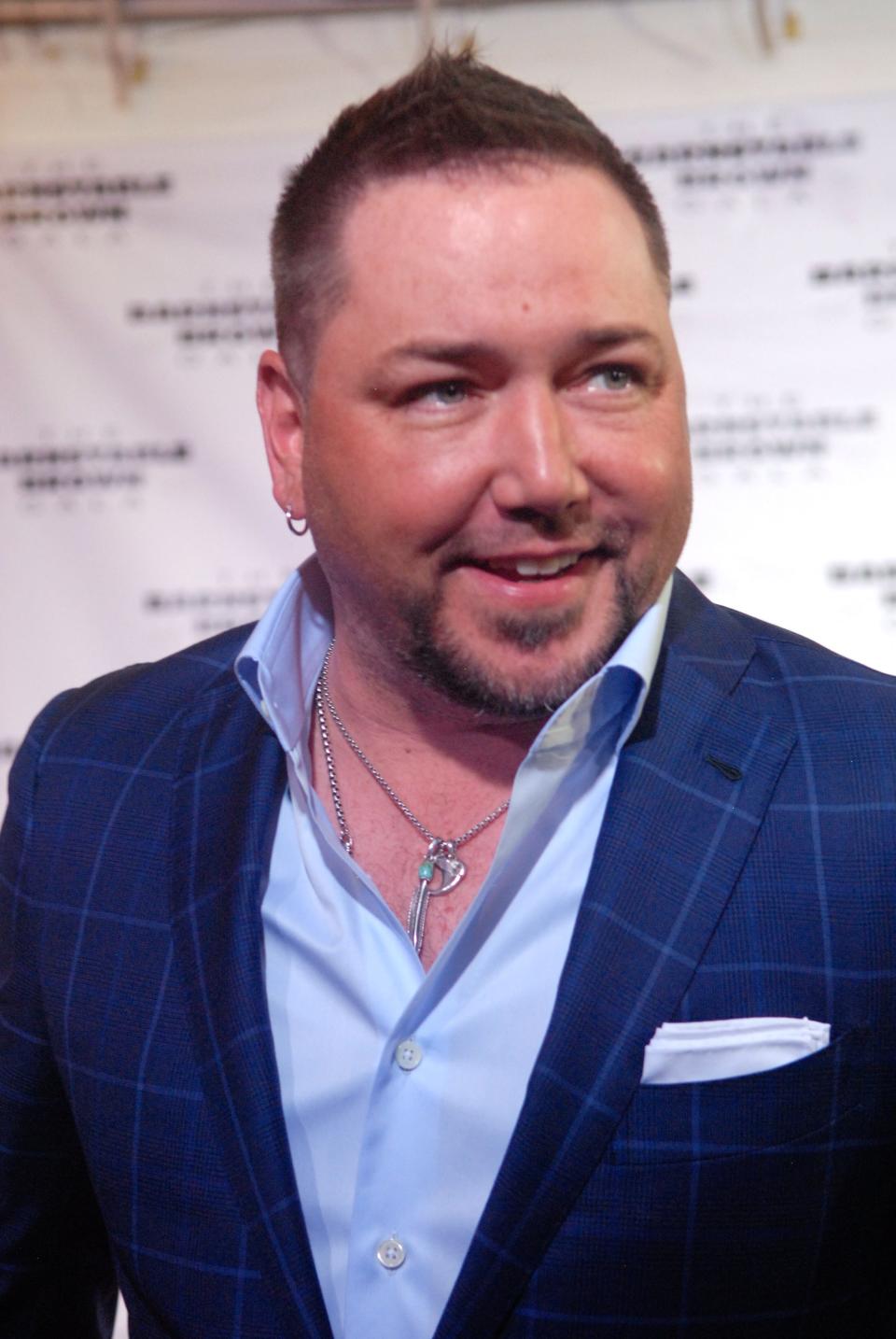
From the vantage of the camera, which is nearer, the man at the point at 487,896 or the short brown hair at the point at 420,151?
the man at the point at 487,896

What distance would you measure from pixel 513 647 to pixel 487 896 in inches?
8.6

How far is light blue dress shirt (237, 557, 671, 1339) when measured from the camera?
43.0 inches

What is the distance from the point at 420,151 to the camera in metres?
1.18

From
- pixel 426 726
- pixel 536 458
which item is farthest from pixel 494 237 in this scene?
pixel 426 726

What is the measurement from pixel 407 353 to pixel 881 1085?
2.40 ft

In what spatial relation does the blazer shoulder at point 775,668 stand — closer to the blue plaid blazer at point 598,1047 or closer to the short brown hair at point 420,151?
the blue plaid blazer at point 598,1047

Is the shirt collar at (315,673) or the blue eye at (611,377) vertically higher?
the blue eye at (611,377)

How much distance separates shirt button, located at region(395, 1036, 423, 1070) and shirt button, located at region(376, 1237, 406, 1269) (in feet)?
0.46

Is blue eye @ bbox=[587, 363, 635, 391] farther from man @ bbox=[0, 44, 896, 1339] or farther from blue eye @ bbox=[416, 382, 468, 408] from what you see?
blue eye @ bbox=[416, 382, 468, 408]

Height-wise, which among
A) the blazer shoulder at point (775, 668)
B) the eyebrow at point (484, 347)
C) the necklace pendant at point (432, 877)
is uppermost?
the eyebrow at point (484, 347)

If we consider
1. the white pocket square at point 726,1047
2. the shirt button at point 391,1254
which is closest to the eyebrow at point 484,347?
the white pocket square at point 726,1047

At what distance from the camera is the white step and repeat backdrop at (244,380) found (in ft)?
7.20

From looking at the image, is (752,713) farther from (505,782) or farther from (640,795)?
(505,782)

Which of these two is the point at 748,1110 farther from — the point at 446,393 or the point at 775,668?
the point at 446,393
